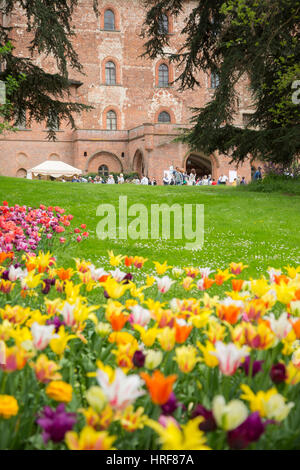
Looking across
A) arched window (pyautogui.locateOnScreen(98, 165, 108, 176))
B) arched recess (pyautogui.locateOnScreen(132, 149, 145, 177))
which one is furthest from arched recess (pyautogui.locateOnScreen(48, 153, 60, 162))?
arched recess (pyautogui.locateOnScreen(132, 149, 145, 177))

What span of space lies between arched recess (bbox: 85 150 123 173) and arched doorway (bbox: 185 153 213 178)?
685 centimetres

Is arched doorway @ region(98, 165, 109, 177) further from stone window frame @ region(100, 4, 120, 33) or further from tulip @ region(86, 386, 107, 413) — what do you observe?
tulip @ region(86, 386, 107, 413)

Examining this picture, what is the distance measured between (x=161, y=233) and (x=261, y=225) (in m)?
2.70

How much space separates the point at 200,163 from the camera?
4406 centimetres

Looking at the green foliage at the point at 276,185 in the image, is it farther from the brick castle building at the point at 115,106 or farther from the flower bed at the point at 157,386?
the brick castle building at the point at 115,106

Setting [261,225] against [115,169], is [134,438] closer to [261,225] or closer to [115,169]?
[261,225]

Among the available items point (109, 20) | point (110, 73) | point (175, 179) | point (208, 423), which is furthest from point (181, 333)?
point (109, 20)

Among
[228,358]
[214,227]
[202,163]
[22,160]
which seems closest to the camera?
[228,358]

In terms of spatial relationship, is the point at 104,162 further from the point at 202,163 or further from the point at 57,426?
the point at 57,426

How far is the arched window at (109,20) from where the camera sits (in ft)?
143

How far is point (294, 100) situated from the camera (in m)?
15.7

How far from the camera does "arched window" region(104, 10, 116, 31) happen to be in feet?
143

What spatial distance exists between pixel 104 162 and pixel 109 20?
47.2 ft
